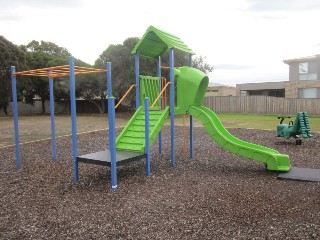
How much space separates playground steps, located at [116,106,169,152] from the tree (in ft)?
62.8

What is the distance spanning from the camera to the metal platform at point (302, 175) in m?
6.01

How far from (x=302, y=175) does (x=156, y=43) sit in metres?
4.55

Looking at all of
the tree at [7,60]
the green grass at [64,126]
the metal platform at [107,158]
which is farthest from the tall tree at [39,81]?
the metal platform at [107,158]

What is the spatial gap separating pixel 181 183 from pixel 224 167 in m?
1.81

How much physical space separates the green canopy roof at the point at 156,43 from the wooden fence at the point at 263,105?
23.0 metres

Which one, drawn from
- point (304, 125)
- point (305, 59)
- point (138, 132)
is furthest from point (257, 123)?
point (305, 59)

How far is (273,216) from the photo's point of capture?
164 inches

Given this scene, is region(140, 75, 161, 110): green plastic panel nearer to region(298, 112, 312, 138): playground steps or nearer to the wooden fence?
region(298, 112, 312, 138): playground steps

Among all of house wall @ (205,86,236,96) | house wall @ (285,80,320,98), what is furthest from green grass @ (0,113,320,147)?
house wall @ (205,86,236,96)

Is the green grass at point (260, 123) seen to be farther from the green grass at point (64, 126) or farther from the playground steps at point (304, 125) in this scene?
the playground steps at point (304, 125)

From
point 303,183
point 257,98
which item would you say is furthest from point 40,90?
point 303,183

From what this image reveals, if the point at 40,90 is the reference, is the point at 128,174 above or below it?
below

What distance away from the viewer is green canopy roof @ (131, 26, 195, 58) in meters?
7.28

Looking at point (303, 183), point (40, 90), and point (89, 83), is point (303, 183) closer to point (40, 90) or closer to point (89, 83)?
point (89, 83)
